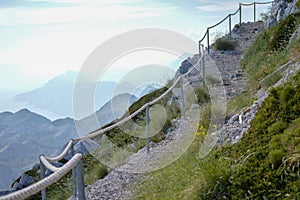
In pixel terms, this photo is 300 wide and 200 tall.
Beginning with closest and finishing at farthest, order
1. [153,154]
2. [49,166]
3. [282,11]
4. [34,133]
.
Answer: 1. [49,166]
2. [153,154]
3. [282,11]
4. [34,133]

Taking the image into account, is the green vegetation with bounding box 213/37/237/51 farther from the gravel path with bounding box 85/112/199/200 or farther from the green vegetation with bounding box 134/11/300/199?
the green vegetation with bounding box 134/11/300/199

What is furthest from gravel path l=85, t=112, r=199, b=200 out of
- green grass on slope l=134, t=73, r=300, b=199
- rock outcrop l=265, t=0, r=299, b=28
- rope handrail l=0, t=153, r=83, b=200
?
rock outcrop l=265, t=0, r=299, b=28

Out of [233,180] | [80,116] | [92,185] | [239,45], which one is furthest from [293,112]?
[239,45]

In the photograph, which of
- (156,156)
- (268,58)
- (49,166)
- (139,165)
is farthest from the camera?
(268,58)

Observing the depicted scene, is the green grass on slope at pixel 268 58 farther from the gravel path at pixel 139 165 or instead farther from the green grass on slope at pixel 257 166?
the green grass on slope at pixel 257 166

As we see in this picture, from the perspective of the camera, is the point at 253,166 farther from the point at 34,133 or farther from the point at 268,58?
the point at 34,133

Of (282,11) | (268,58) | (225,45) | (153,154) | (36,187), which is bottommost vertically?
(225,45)

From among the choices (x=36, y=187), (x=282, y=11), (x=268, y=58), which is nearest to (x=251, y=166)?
(x=36, y=187)

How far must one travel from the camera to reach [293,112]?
6.05 meters

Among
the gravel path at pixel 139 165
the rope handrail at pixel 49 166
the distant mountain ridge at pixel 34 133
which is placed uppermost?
the rope handrail at pixel 49 166

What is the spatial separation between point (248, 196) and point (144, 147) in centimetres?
509

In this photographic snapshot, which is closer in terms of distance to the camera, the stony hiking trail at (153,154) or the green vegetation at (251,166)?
the green vegetation at (251,166)

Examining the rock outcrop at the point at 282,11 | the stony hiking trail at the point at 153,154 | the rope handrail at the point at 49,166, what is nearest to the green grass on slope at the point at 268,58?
the stony hiking trail at the point at 153,154

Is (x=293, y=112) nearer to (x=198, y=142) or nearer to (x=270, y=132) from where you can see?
(x=270, y=132)
